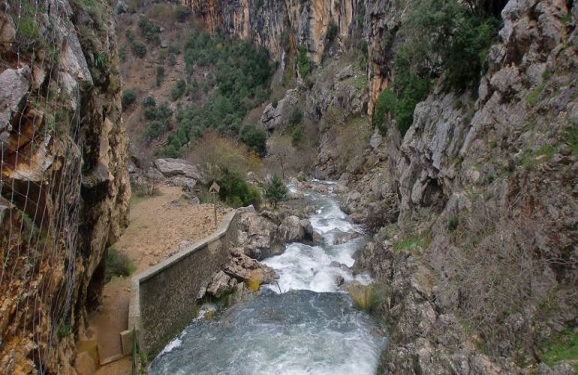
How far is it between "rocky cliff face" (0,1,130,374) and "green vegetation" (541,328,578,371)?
7089mm

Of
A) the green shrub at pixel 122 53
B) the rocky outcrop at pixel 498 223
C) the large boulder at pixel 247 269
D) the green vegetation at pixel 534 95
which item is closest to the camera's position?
the rocky outcrop at pixel 498 223

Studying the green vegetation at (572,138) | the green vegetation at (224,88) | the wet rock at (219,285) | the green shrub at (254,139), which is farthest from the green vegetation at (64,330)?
the green vegetation at (224,88)

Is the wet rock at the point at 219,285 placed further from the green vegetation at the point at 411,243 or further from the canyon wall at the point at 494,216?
the green vegetation at the point at 411,243

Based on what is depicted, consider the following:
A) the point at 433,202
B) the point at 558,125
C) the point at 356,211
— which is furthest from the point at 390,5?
the point at 558,125

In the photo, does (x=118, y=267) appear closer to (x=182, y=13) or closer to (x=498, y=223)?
(x=498, y=223)

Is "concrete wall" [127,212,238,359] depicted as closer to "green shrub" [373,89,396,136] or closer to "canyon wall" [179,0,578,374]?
"canyon wall" [179,0,578,374]

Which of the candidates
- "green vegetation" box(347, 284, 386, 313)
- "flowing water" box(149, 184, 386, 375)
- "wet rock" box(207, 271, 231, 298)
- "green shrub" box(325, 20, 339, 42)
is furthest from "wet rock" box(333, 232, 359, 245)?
"green shrub" box(325, 20, 339, 42)

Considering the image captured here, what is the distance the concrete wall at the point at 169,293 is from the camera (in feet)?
33.1

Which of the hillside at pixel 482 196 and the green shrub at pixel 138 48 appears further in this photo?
the green shrub at pixel 138 48

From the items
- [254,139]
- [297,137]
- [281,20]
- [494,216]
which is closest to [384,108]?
[297,137]

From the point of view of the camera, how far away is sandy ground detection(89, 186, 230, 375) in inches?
374

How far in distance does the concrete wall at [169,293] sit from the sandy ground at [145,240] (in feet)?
1.60

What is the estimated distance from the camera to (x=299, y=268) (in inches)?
620

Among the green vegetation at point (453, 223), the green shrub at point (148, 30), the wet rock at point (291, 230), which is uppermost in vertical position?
the green shrub at point (148, 30)
